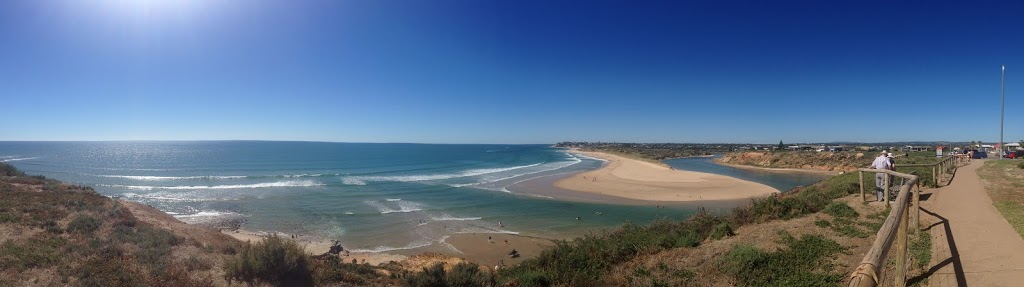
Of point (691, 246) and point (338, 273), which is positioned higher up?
point (691, 246)

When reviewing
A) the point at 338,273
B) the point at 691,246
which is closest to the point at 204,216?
the point at 338,273

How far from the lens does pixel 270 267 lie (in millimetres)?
9453

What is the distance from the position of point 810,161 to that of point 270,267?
63199 millimetres

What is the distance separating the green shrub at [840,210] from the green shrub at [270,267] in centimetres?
1150

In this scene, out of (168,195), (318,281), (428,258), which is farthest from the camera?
(168,195)

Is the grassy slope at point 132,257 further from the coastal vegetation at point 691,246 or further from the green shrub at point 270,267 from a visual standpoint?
the coastal vegetation at point 691,246

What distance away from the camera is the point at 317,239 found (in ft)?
59.3

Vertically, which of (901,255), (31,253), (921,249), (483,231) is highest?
(901,255)

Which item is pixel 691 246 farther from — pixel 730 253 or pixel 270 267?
pixel 270 267

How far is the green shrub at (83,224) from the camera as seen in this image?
12.4 m

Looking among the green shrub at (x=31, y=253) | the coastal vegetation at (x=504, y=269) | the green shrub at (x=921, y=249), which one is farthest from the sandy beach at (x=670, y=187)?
the green shrub at (x=31, y=253)

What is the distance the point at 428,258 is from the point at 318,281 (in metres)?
5.30

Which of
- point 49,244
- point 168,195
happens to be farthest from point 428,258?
point 168,195

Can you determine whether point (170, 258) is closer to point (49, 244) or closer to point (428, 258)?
point (49, 244)
